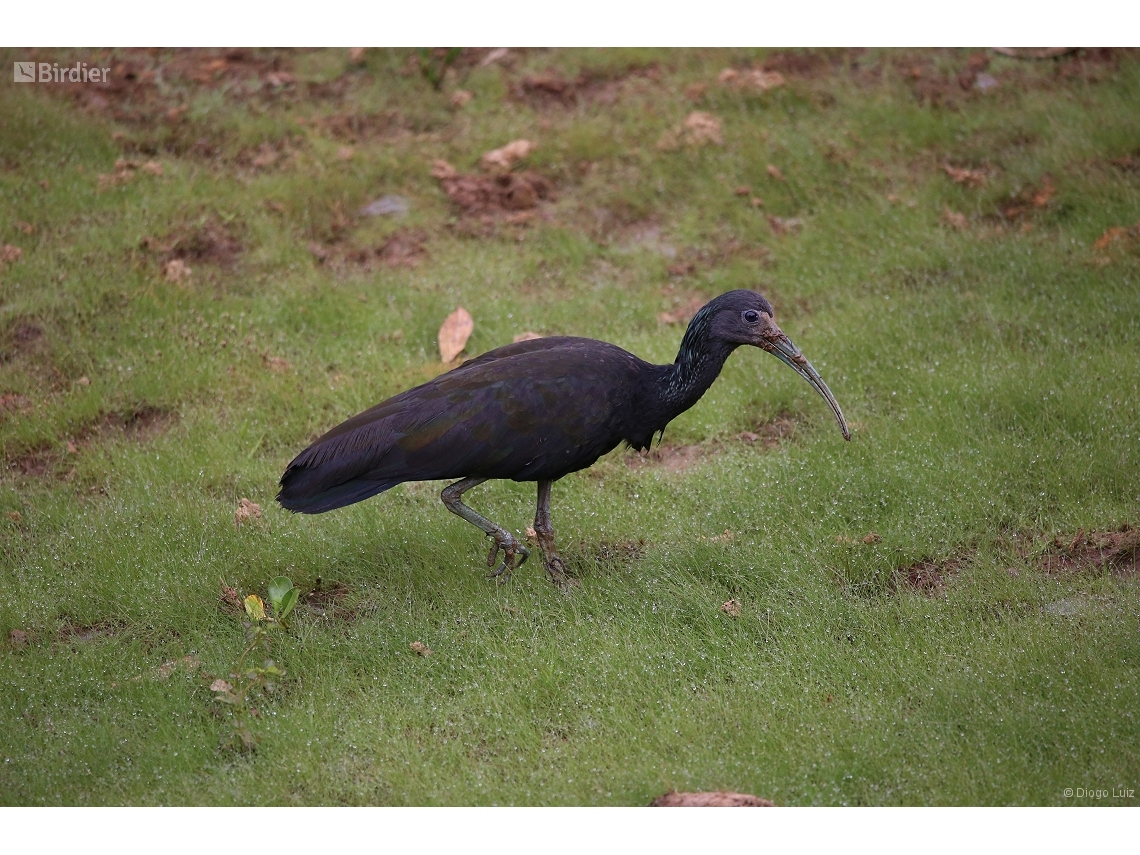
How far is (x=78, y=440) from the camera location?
28.1ft

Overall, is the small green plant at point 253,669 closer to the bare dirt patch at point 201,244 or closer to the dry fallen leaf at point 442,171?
the bare dirt patch at point 201,244

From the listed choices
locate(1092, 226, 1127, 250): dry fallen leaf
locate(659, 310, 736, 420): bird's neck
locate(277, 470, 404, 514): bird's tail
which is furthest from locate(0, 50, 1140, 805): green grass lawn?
locate(659, 310, 736, 420): bird's neck

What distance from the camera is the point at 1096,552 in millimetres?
7043

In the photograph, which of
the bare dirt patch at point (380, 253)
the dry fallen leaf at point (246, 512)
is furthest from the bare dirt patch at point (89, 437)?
the bare dirt patch at point (380, 253)

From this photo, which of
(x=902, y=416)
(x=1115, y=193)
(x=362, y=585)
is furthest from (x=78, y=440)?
(x=1115, y=193)

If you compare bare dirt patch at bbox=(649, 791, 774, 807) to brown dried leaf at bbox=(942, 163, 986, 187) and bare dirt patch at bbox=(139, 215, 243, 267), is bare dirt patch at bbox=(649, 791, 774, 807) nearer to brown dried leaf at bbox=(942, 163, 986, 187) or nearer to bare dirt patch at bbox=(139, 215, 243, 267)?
bare dirt patch at bbox=(139, 215, 243, 267)

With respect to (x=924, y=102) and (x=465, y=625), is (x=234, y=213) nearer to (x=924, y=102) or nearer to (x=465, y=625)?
(x=465, y=625)

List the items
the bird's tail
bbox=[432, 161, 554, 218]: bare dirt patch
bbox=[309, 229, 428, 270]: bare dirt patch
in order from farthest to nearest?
bbox=[432, 161, 554, 218]: bare dirt patch < bbox=[309, 229, 428, 270]: bare dirt patch < the bird's tail

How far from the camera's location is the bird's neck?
7129 mm

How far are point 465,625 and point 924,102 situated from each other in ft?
23.9
